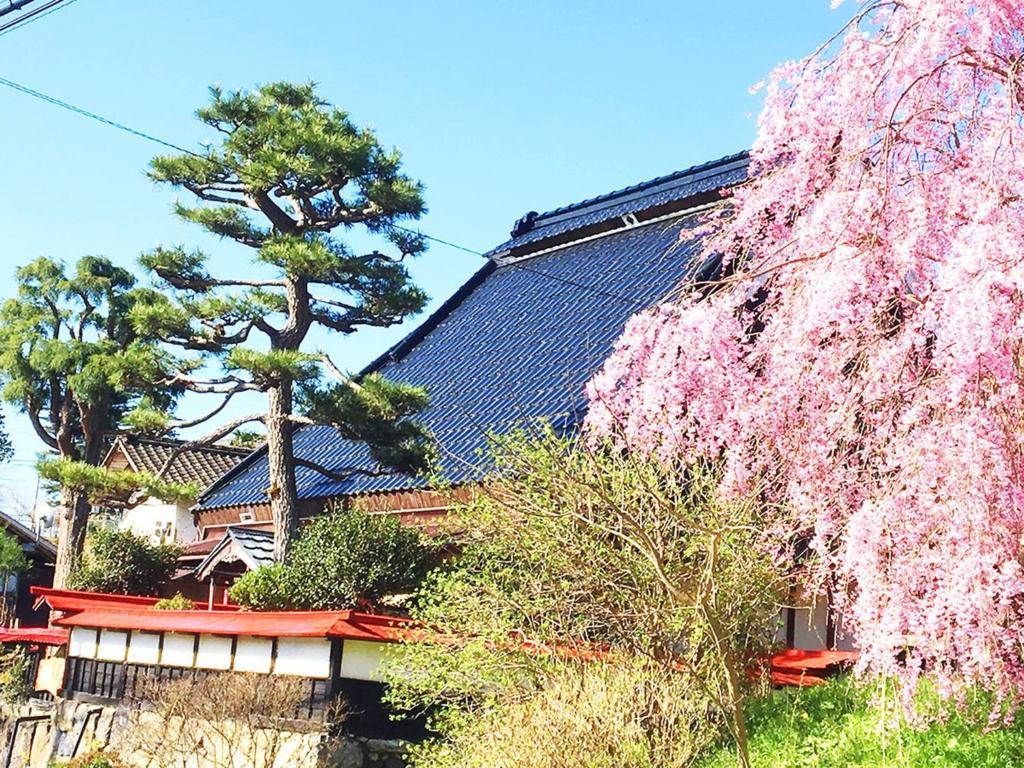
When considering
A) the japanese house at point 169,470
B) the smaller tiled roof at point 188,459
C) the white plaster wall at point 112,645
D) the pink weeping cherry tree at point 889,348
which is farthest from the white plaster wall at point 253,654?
the smaller tiled roof at point 188,459

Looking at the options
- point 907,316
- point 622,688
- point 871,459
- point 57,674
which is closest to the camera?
point 907,316

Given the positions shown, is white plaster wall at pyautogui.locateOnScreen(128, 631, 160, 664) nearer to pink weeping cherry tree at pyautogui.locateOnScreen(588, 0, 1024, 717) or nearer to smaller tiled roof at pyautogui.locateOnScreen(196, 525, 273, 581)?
smaller tiled roof at pyautogui.locateOnScreen(196, 525, 273, 581)

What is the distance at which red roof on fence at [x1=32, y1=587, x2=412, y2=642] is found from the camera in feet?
27.7

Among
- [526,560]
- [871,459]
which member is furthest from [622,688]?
[871,459]

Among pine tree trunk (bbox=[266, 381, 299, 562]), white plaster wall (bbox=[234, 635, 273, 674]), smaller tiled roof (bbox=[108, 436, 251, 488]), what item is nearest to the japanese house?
smaller tiled roof (bbox=[108, 436, 251, 488])

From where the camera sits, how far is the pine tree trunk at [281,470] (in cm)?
1152

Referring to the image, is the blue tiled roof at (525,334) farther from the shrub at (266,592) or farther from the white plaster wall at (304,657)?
the white plaster wall at (304,657)

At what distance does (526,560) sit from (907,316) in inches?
130

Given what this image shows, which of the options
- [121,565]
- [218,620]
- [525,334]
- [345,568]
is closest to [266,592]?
[218,620]

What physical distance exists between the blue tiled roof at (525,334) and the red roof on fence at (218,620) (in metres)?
2.51

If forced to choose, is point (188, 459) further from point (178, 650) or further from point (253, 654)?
point (253, 654)

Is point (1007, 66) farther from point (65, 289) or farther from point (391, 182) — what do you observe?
point (65, 289)

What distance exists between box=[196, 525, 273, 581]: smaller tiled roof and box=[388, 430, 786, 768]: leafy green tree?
409cm

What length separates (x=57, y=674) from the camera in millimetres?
14969
